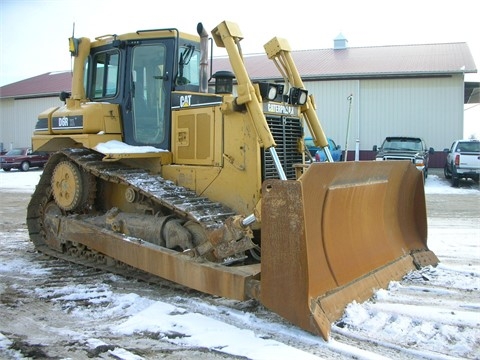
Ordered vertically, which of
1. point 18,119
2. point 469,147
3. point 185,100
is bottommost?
point 469,147

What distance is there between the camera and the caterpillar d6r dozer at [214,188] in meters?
4.10

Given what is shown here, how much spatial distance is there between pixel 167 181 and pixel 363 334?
285cm

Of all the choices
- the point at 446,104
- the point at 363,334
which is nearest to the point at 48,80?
the point at 446,104

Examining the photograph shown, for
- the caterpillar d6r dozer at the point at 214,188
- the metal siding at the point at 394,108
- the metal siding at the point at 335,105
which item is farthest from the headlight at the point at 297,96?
the metal siding at the point at 335,105

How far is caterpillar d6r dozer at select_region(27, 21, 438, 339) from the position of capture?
13.5 feet

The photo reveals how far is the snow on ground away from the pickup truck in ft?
40.2

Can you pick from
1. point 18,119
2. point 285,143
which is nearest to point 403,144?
point 285,143

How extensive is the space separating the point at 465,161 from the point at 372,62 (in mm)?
9274

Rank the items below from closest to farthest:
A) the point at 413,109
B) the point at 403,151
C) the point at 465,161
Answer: the point at 465,161 < the point at 403,151 < the point at 413,109

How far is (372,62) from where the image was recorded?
24375 mm

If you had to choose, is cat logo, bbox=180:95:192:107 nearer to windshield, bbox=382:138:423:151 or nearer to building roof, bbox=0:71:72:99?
windshield, bbox=382:138:423:151

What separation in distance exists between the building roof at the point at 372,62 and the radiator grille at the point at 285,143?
1565cm

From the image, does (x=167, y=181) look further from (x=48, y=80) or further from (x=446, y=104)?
(x=48, y=80)

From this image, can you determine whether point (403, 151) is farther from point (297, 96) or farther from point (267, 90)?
point (267, 90)
